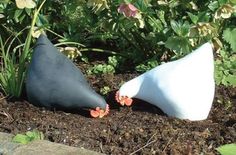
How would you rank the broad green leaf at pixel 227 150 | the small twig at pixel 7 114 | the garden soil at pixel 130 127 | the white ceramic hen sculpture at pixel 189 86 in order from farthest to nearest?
the small twig at pixel 7 114 → the white ceramic hen sculpture at pixel 189 86 → the garden soil at pixel 130 127 → the broad green leaf at pixel 227 150

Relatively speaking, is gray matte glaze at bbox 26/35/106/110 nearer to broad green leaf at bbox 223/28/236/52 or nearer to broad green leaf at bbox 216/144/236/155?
broad green leaf at bbox 223/28/236/52

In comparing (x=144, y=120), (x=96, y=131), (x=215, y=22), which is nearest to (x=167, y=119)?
(x=144, y=120)

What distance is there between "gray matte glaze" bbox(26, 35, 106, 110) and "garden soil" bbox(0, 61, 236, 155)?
0.23ft

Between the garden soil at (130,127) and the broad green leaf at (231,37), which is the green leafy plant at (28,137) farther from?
the broad green leaf at (231,37)

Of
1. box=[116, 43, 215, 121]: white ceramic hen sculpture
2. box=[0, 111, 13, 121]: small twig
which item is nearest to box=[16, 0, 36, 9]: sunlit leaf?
box=[0, 111, 13, 121]: small twig

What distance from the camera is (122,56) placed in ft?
14.0

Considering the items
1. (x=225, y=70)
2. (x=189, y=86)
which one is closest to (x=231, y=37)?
(x=225, y=70)

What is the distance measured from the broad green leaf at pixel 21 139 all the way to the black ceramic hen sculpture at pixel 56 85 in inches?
16.0

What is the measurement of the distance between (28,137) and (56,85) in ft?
1.47

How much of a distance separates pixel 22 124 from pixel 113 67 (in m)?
0.99

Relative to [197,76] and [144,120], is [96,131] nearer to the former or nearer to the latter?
[144,120]

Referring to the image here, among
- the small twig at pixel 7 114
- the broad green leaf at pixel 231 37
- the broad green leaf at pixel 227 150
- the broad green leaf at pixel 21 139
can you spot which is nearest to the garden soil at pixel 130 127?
the small twig at pixel 7 114

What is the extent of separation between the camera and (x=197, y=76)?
337 cm

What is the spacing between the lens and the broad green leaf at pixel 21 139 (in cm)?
311
